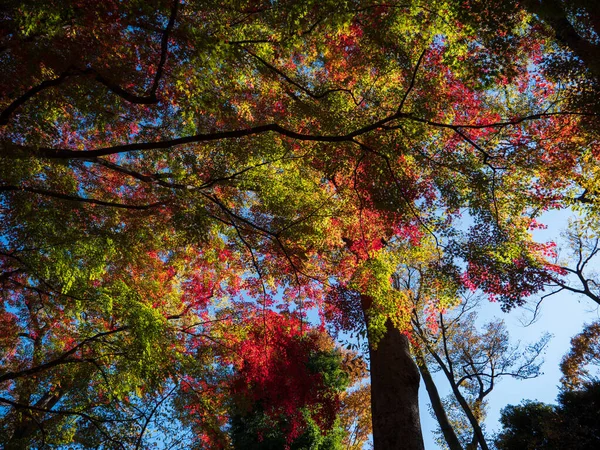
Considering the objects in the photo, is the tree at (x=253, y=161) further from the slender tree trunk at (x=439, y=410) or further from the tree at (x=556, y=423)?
the tree at (x=556, y=423)

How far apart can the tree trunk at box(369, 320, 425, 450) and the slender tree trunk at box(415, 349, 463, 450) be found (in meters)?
5.25

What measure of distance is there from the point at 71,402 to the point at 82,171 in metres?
5.76

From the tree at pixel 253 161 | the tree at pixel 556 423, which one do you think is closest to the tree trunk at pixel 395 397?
the tree at pixel 253 161

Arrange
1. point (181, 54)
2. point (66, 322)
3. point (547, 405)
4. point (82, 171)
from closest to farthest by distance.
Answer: point (181, 54), point (82, 171), point (66, 322), point (547, 405)

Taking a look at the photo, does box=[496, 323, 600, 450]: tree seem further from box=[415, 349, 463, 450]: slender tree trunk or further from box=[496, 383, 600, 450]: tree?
box=[415, 349, 463, 450]: slender tree trunk

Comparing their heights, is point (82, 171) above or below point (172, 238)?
above

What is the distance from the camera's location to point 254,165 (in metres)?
6.21

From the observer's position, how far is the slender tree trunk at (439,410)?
9.82 metres

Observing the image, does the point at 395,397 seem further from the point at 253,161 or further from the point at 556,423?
the point at 556,423

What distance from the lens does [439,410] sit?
10.6 metres

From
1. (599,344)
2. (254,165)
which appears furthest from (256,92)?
(599,344)

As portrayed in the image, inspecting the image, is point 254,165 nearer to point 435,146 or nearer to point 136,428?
point 435,146

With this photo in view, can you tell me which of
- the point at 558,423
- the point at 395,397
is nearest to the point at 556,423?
the point at 558,423

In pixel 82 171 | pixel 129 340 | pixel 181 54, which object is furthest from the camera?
pixel 82 171
